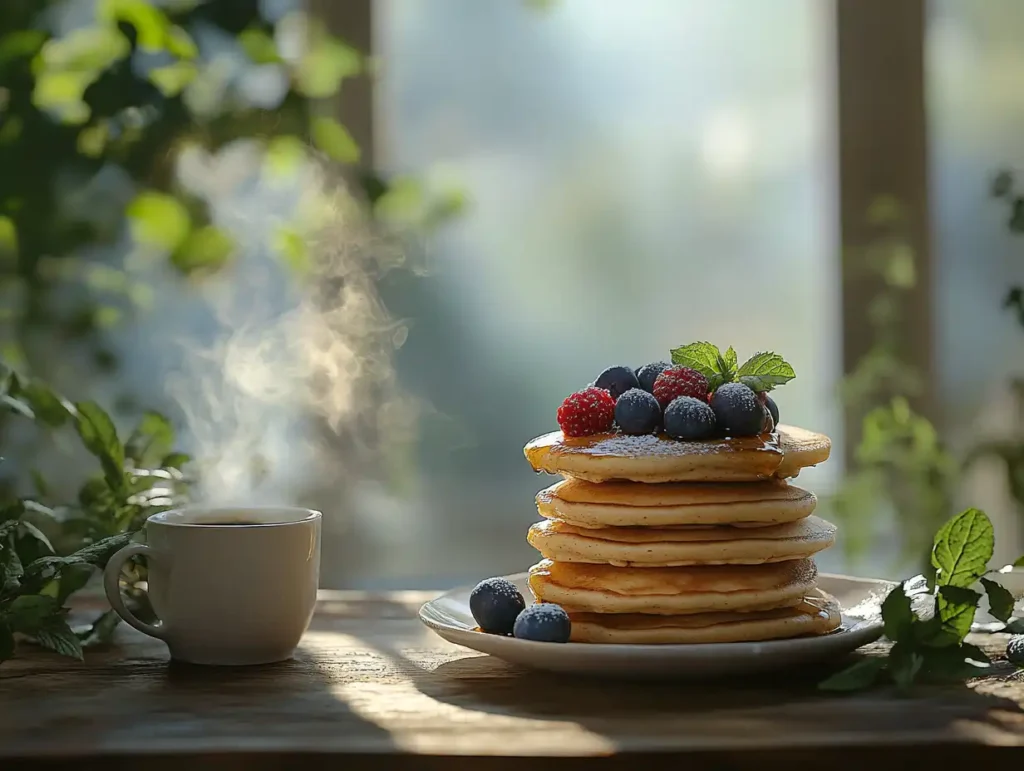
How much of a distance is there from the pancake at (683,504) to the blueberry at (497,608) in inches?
3.8

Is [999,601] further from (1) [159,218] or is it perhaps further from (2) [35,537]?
(1) [159,218]

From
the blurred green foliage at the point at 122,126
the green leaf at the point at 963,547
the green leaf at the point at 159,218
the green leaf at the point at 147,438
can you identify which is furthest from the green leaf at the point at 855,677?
the green leaf at the point at 159,218

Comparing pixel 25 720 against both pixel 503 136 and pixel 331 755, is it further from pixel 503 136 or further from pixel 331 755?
pixel 503 136

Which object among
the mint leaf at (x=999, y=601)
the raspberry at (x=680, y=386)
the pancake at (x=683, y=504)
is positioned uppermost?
the raspberry at (x=680, y=386)

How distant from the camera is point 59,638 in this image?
1.07 m

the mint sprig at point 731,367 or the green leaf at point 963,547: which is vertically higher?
the mint sprig at point 731,367

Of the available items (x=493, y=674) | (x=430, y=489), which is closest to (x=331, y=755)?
(x=493, y=674)

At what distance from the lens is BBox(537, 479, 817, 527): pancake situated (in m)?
1.02

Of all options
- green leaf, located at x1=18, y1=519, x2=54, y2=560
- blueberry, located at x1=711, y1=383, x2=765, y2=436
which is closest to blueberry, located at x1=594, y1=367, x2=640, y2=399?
blueberry, located at x1=711, y1=383, x2=765, y2=436

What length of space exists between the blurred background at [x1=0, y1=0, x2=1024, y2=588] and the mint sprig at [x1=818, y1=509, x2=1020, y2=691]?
904mm

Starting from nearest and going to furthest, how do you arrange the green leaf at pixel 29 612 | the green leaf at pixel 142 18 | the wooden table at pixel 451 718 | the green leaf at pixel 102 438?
the wooden table at pixel 451 718
the green leaf at pixel 29 612
the green leaf at pixel 102 438
the green leaf at pixel 142 18

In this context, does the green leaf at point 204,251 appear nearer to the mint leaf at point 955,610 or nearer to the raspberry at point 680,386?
the raspberry at point 680,386

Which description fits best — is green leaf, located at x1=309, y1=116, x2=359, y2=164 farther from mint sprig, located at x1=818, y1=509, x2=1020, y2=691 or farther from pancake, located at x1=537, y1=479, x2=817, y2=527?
mint sprig, located at x1=818, y1=509, x2=1020, y2=691

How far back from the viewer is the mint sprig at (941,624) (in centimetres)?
97
